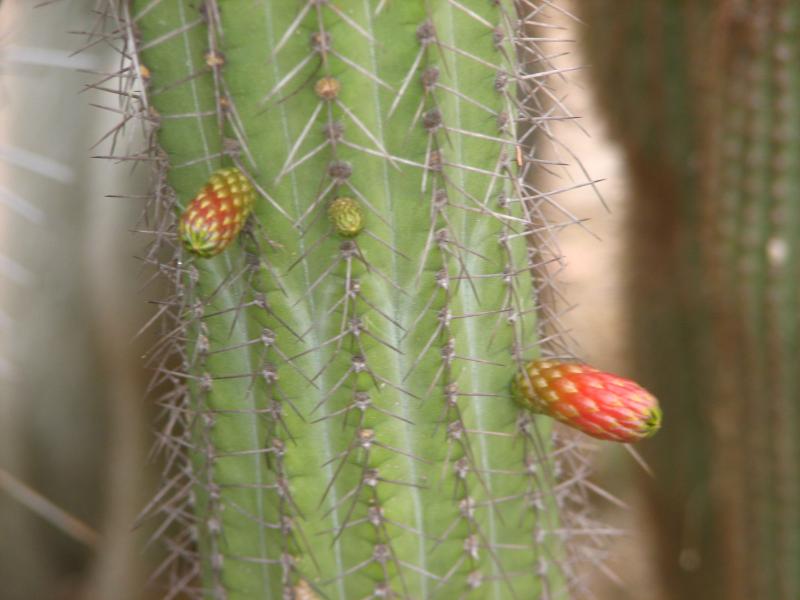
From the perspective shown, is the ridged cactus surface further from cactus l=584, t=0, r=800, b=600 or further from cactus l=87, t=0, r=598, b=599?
cactus l=87, t=0, r=598, b=599

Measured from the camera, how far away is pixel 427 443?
0.99 meters

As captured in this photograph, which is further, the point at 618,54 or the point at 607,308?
the point at 607,308

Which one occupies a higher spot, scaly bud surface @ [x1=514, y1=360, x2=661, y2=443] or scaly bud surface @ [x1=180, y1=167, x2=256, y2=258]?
scaly bud surface @ [x1=180, y1=167, x2=256, y2=258]

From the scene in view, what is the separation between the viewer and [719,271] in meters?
1.81

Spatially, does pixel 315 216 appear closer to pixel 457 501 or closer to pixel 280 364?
pixel 280 364

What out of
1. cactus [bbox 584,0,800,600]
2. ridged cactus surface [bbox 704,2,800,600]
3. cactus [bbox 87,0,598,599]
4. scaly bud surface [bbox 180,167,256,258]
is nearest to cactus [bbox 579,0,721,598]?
cactus [bbox 584,0,800,600]

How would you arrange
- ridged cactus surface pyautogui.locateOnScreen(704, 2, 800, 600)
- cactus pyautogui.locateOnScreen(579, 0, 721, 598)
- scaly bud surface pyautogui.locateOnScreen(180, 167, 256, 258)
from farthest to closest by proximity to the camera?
cactus pyautogui.locateOnScreen(579, 0, 721, 598) → ridged cactus surface pyautogui.locateOnScreen(704, 2, 800, 600) → scaly bud surface pyautogui.locateOnScreen(180, 167, 256, 258)

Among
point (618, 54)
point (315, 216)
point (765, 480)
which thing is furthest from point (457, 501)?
point (618, 54)

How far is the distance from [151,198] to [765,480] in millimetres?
1343

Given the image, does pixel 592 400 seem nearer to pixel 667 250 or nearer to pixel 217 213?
pixel 217 213

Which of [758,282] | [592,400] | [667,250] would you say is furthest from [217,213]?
[667,250]

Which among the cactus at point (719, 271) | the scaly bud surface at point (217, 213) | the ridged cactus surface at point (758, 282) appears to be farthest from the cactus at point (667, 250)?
the scaly bud surface at point (217, 213)

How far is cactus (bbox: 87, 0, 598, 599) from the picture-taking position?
2.80 ft

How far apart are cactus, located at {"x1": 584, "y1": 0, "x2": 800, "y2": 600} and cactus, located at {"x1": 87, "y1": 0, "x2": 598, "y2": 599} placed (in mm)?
800
